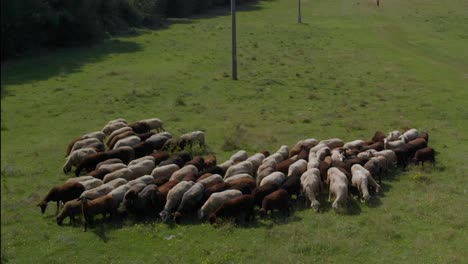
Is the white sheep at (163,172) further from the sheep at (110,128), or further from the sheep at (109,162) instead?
the sheep at (110,128)

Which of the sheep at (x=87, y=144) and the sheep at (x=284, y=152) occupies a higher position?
the sheep at (x=87, y=144)

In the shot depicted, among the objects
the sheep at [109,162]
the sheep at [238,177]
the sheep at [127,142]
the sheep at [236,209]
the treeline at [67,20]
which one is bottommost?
the sheep at [236,209]

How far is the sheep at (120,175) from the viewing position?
16891 millimetres

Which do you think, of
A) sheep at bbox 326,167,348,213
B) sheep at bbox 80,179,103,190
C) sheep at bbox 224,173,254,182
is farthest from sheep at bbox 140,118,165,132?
sheep at bbox 326,167,348,213

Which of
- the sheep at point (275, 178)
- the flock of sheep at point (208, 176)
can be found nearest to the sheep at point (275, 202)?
the flock of sheep at point (208, 176)

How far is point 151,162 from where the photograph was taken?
18.2 metres

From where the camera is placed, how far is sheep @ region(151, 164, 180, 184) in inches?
689

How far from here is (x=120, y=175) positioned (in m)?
17.0

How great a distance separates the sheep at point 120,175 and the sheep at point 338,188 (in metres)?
6.36

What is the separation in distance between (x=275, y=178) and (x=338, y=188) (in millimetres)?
1948

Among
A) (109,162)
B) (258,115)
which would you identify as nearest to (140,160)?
(109,162)

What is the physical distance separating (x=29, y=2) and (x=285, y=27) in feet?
100

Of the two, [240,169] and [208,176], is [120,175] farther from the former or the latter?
[240,169]

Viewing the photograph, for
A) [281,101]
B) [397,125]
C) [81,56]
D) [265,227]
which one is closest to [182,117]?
[281,101]
